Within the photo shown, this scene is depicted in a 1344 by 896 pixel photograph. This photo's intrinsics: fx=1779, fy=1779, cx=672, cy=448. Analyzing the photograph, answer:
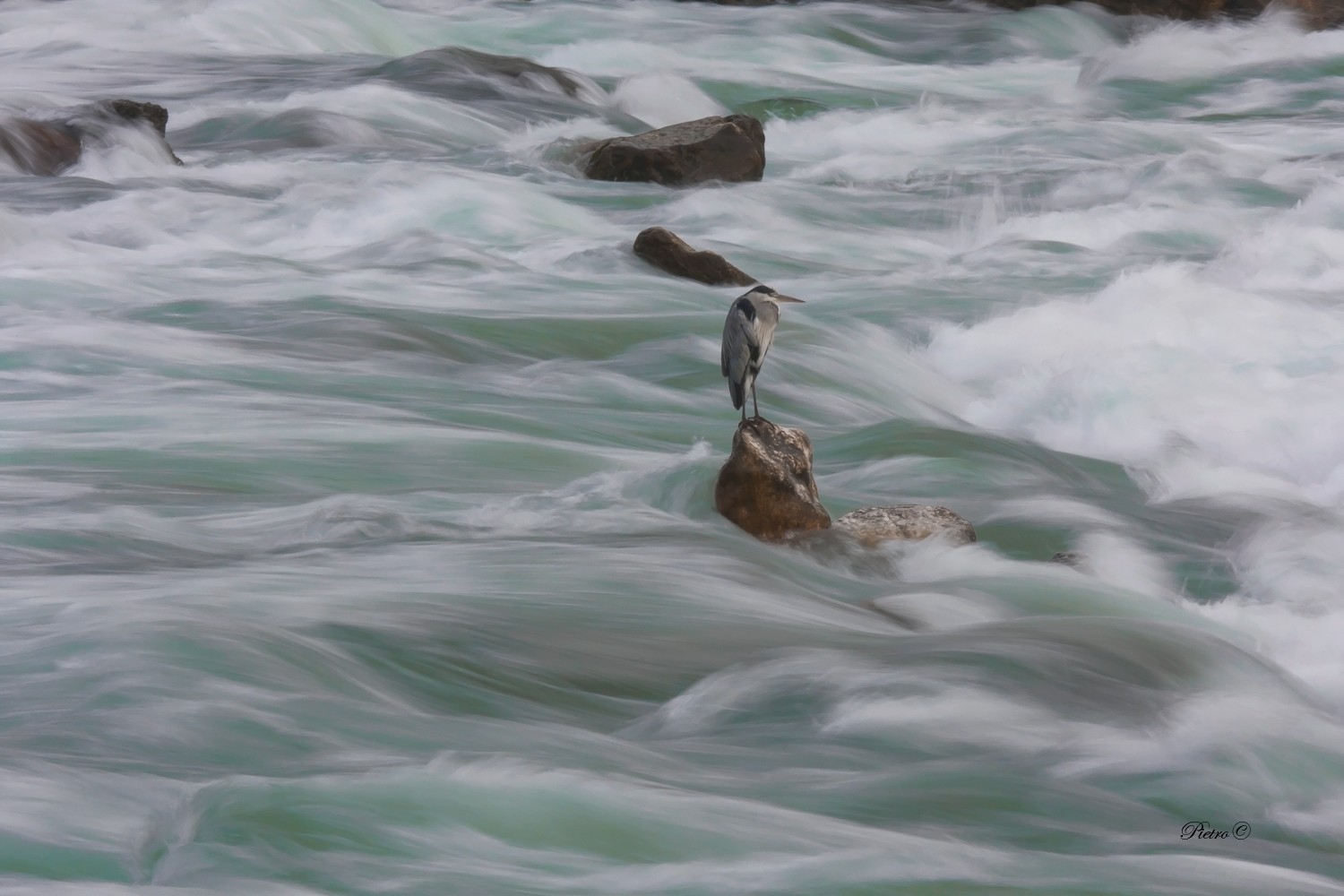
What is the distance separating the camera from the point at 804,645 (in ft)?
15.7

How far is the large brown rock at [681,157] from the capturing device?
538 inches

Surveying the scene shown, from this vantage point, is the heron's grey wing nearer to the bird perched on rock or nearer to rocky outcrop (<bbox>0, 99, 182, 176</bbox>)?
the bird perched on rock

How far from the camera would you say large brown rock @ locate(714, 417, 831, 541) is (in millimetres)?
5645

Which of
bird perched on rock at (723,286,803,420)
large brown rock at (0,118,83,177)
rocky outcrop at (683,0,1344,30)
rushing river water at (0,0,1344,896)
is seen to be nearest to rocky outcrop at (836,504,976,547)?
rushing river water at (0,0,1344,896)

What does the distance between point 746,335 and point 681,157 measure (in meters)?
8.28

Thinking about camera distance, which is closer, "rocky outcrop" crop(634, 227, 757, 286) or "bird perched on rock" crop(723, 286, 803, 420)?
"bird perched on rock" crop(723, 286, 803, 420)

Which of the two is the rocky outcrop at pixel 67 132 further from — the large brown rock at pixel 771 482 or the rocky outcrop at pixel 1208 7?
the rocky outcrop at pixel 1208 7

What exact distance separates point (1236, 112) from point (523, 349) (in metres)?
12.7

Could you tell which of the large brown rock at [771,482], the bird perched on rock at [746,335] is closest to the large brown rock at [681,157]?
the bird perched on rock at [746,335]

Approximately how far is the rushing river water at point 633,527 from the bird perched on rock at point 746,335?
1.61 ft

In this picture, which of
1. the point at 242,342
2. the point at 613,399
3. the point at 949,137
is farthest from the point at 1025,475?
the point at 949,137

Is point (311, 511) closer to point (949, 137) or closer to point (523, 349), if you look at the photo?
point (523, 349)

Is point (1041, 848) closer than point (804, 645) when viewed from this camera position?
Yes

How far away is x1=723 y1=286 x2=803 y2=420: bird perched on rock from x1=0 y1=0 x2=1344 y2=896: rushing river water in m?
0.49
